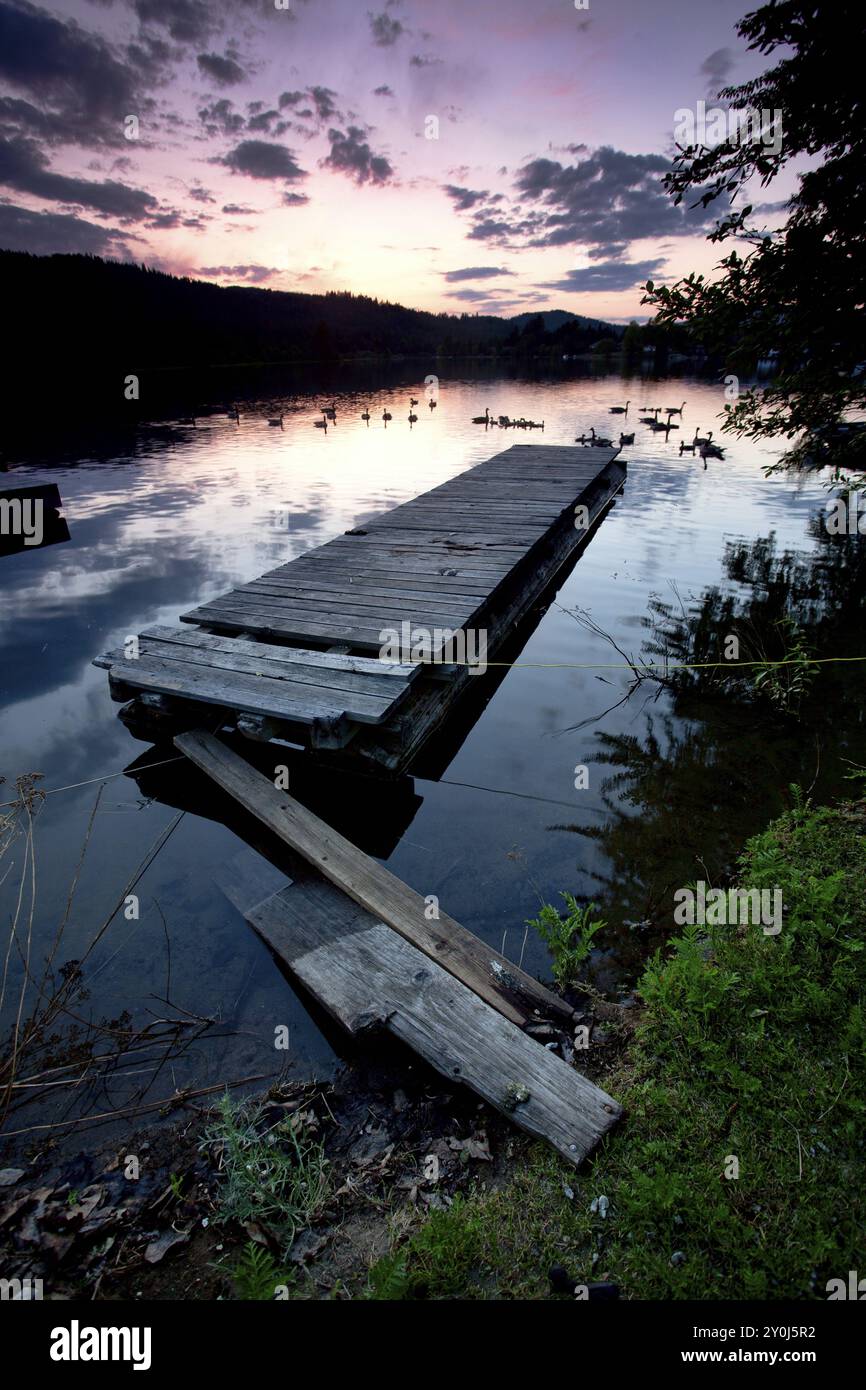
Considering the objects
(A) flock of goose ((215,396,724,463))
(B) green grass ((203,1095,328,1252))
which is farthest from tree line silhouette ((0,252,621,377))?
(B) green grass ((203,1095,328,1252))

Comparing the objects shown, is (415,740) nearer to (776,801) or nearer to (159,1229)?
(776,801)

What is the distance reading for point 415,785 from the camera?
6.13 m

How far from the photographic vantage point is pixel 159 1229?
2.57 meters

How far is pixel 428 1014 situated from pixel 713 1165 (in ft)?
4.73

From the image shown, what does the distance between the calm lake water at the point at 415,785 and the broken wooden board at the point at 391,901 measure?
0.46 metres

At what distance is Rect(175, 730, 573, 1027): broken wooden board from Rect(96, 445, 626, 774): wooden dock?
1.80 feet

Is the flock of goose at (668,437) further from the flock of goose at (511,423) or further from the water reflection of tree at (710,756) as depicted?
the water reflection of tree at (710,756)

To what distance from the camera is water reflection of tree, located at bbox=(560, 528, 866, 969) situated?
4.74 metres

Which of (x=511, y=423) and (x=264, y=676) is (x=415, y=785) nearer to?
(x=264, y=676)

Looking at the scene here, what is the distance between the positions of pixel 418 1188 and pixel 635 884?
269 centimetres

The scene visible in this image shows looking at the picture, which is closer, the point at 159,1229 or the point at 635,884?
the point at 159,1229

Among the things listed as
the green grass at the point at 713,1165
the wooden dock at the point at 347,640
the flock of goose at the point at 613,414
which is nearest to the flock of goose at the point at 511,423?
the flock of goose at the point at 613,414

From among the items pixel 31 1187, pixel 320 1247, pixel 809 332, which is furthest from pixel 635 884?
pixel 809 332

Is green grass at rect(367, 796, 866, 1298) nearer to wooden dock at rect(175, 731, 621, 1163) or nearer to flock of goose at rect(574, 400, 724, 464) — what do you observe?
wooden dock at rect(175, 731, 621, 1163)
